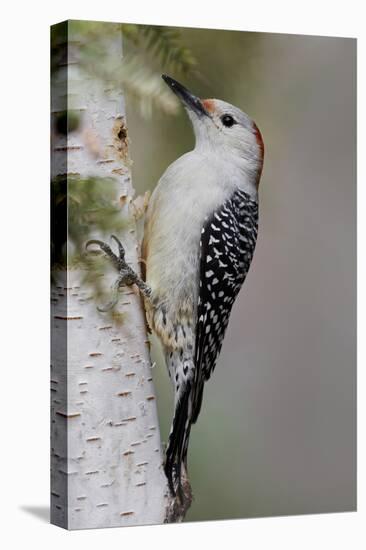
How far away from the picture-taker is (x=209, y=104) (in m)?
6.27

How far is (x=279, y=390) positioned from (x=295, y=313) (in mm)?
442

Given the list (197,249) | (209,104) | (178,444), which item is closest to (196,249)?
(197,249)

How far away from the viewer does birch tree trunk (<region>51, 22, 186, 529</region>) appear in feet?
19.1

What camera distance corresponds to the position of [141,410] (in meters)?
5.99

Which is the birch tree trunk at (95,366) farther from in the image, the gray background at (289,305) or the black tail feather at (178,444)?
the gray background at (289,305)

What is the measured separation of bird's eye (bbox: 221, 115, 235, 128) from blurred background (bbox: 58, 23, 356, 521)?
0.11m

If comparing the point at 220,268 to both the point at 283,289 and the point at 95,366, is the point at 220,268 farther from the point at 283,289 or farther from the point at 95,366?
the point at 95,366

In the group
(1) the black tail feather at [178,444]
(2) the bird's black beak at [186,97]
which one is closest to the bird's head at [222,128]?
(2) the bird's black beak at [186,97]

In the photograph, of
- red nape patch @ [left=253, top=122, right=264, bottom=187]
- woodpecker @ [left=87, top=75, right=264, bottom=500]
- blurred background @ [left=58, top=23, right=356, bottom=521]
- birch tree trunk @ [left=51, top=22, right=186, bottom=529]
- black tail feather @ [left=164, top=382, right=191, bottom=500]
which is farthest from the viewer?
red nape patch @ [left=253, top=122, right=264, bottom=187]

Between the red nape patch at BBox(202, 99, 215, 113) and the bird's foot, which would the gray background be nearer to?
the red nape patch at BBox(202, 99, 215, 113)

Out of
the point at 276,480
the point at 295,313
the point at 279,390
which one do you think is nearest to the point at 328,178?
the point at 295,313

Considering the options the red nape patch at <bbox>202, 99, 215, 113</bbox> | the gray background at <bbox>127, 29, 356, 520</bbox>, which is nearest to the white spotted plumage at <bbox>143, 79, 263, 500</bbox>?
the red nape patch at <bbox>202, 99, 215, 113</bbox>

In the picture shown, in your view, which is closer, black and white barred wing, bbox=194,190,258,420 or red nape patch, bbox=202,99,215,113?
black and white barred wing, bbox=194,190,258,420

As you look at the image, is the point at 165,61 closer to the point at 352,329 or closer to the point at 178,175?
the point at 178,175
